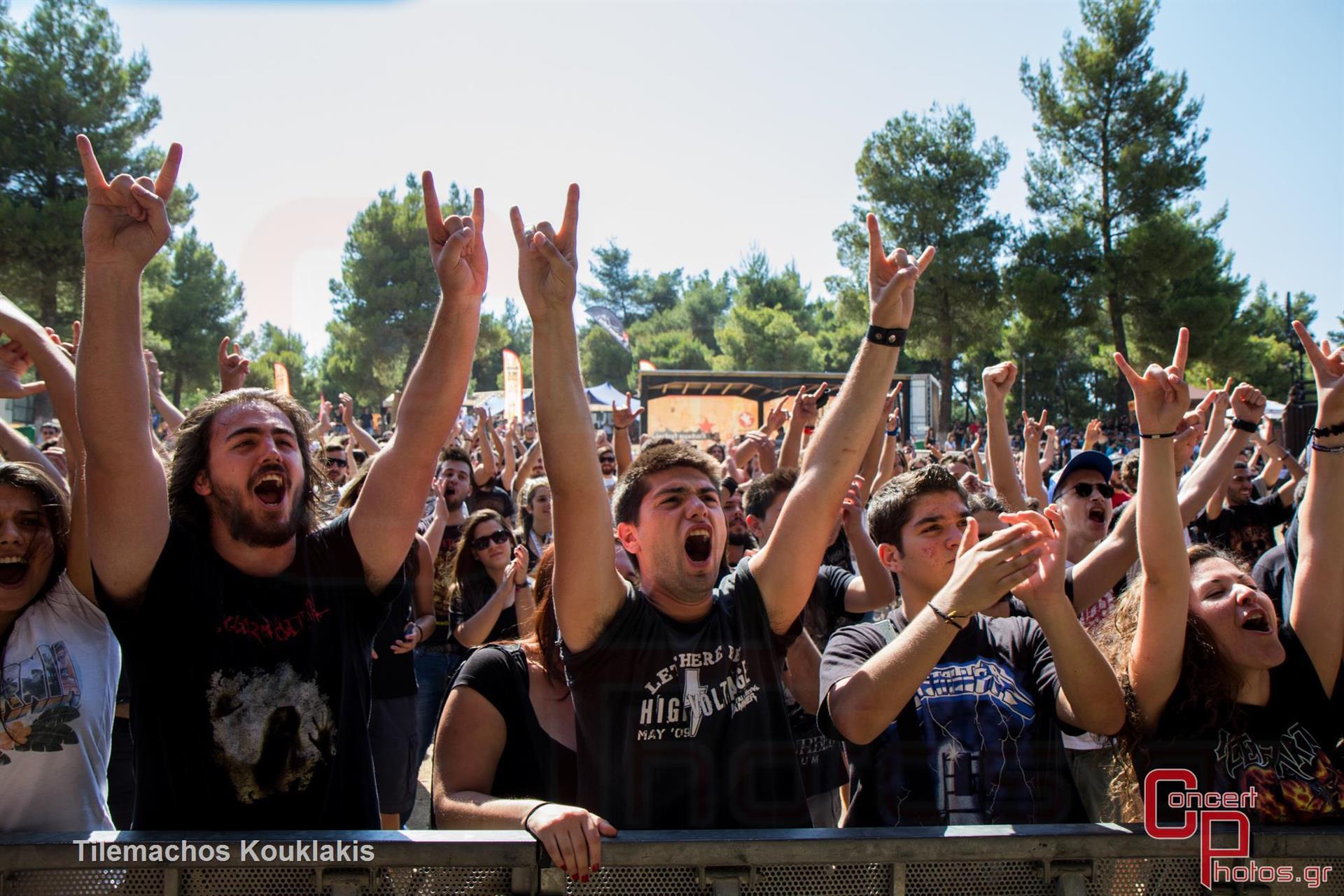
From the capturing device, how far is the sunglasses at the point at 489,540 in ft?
15.9

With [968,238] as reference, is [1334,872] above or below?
below

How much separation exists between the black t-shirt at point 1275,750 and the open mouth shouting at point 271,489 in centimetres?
220

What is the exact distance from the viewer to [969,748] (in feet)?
7.90

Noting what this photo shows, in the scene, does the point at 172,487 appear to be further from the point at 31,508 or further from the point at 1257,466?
the point at 1257,466

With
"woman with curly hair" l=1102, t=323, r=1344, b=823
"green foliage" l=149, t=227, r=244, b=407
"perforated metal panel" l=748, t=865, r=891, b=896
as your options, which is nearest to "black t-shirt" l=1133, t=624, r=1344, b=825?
"woman with curly hair" l=1102, t=323, r=1344, b=823

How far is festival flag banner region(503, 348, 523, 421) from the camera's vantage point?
1933 centimetres

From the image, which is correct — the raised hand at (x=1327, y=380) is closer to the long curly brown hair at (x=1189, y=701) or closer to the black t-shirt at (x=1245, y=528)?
the long curly brown hair at (x=1189, y=701)

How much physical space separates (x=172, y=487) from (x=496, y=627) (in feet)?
8.40

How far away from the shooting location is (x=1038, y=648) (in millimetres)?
2510

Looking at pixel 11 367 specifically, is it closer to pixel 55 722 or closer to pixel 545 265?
pixel 55 722

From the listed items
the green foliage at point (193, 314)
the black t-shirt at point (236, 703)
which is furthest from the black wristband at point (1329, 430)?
the green foliage at point (193, 314)

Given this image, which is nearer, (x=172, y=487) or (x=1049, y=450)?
(x=172, y=487)

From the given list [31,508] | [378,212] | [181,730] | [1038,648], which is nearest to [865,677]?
[1038,648]

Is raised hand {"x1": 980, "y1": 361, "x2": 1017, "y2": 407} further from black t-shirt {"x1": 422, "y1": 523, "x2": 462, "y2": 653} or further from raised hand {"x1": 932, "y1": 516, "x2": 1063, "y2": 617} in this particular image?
black t-shirt {"x1": 422, "y1": 523, "x2": 462, "y2": 653}
